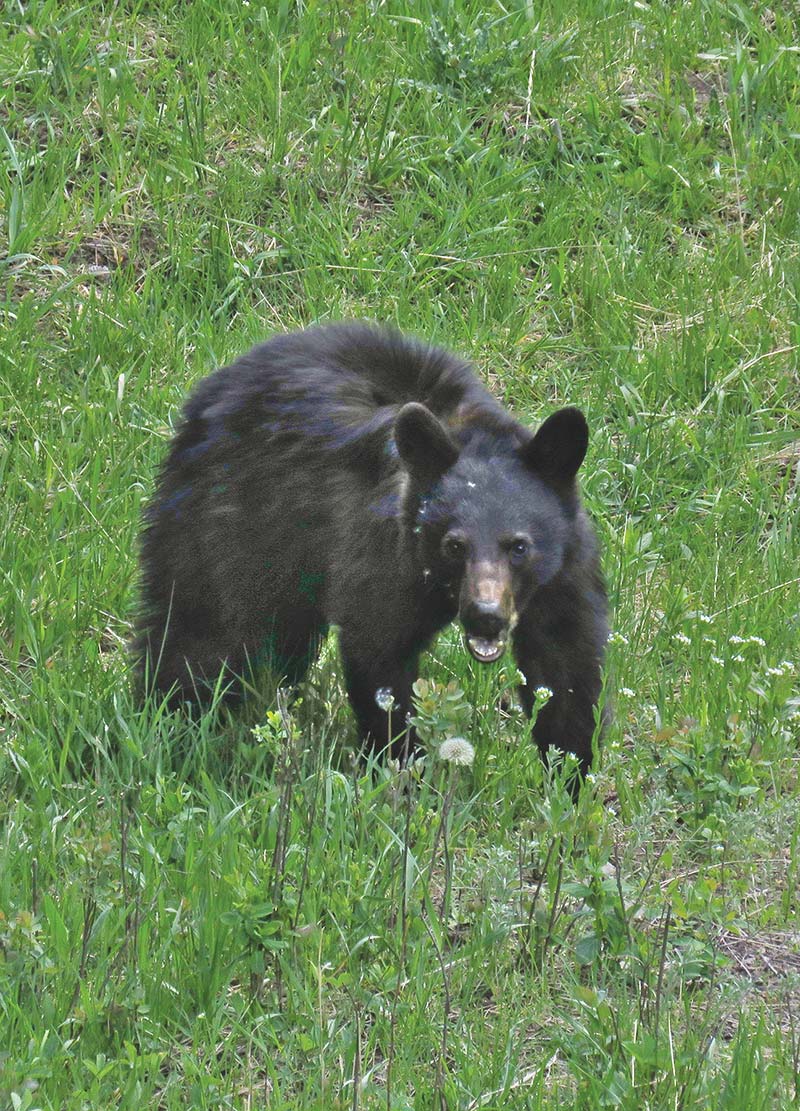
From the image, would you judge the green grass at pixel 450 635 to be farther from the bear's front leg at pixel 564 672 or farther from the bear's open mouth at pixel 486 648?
the bear's open mouth at pixel 486 648

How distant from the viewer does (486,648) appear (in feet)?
13.6

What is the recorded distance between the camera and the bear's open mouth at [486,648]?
4134mm

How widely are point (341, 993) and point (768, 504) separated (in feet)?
10.6

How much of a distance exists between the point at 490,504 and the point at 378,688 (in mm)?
598

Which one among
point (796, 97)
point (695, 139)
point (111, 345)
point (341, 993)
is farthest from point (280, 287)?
point (341, 993)

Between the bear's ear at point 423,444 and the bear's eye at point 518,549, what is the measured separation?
30 cm

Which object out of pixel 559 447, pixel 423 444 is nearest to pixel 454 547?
pixel 423 444

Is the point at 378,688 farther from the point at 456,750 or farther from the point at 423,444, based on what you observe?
the point at 456,750

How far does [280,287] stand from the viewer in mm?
7031

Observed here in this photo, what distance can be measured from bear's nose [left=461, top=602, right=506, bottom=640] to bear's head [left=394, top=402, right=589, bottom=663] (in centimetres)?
2

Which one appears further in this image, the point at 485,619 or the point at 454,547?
the point at 454,547

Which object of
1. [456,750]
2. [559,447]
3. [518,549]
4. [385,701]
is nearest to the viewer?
[456,750]

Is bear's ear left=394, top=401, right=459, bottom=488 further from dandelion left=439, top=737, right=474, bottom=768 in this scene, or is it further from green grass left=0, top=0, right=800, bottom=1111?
dandelion left=439, top=737, right=474, bottom=768

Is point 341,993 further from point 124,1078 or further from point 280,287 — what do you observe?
point 280,287
